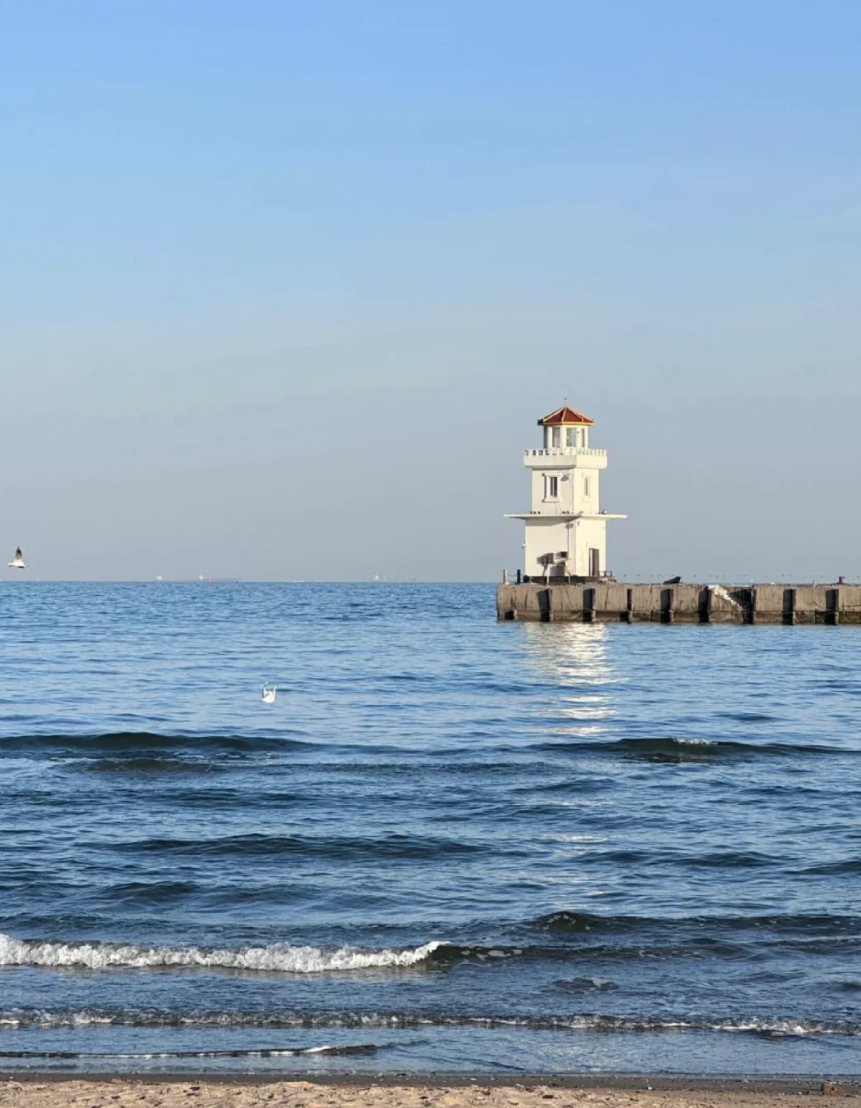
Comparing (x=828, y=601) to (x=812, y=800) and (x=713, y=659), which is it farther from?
(x=812, y=800)

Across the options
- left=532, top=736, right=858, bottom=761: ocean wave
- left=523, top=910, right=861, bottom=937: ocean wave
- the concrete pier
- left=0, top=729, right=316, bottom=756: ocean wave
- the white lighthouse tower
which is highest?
the white lighthouse tower

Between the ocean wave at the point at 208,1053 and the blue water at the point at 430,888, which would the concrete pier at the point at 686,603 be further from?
the ocean wave at the point at 208,1053

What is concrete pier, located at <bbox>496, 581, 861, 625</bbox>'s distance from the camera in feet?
244

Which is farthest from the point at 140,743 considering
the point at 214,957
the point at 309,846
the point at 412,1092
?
the point at 412,1092

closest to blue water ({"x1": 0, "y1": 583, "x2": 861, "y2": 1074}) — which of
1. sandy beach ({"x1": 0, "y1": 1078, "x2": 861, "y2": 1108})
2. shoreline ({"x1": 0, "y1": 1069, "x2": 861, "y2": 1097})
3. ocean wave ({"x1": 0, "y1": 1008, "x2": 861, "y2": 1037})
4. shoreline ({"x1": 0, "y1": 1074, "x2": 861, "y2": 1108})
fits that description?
ocean wave ({"x1": 0, "y1": 1008, "x2": 861, "y2": 1037})

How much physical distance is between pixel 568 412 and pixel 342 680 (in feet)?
110

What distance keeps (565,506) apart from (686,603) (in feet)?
28.1

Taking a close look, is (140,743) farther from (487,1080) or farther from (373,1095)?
(373,1095)

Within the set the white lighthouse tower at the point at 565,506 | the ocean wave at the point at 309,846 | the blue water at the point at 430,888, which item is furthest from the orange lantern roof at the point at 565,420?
the ocean wave at the point at 309,846

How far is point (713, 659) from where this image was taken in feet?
189

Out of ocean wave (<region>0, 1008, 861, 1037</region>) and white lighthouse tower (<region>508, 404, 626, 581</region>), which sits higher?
white lighthouse tower (<region>508, 404, 626, 581</region>)

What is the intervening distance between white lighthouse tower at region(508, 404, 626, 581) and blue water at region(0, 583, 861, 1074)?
37719 millimetres

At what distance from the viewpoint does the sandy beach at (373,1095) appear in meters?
9.09

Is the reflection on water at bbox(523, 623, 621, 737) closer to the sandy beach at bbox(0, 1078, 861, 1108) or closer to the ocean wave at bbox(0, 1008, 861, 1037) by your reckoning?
the ocean wave at bbox(0, 1008, 861, 1037)
